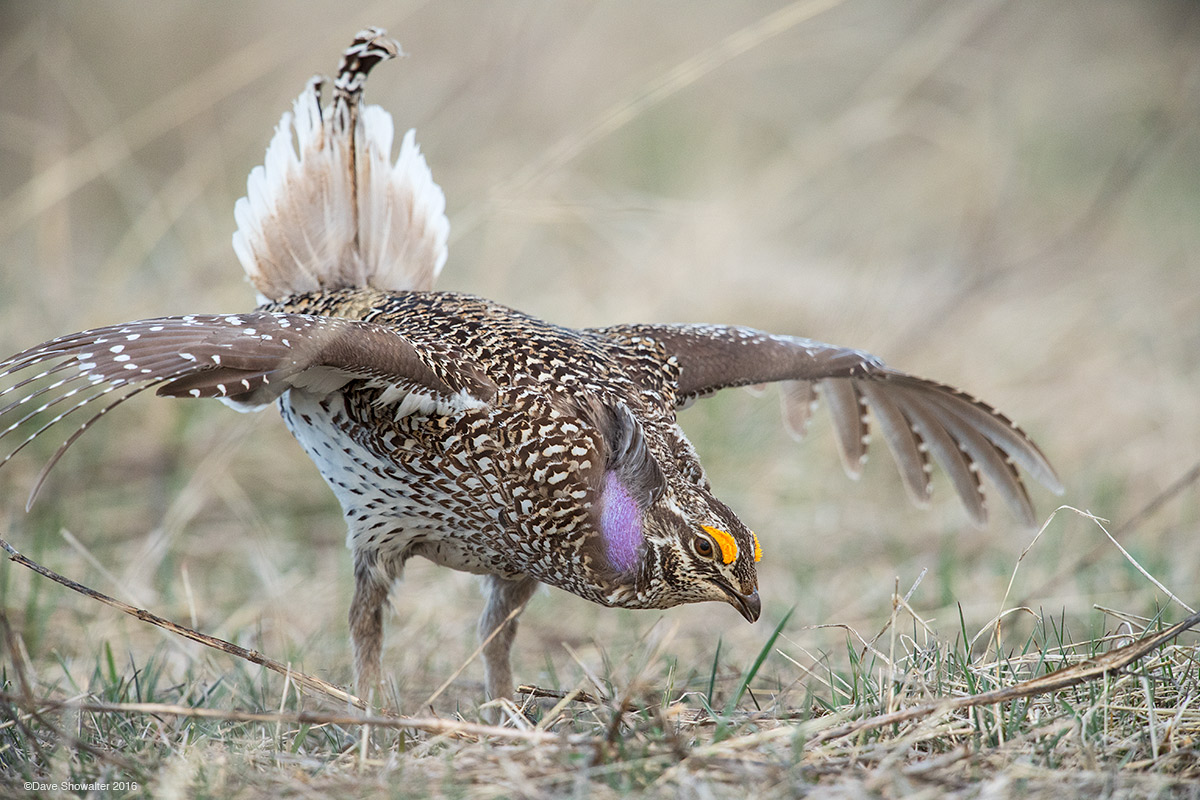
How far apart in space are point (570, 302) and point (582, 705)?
164 inches

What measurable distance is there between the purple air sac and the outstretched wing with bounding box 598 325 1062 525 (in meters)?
0.82

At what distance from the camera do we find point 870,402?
184 inches

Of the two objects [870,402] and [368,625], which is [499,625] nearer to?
[368,625]

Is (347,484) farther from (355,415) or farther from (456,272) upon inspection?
(456,272)

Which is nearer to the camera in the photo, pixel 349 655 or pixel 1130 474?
pixel 349 655

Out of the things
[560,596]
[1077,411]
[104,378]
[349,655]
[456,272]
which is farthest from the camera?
[456,272]

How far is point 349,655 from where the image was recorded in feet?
14.0

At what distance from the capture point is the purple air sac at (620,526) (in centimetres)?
309

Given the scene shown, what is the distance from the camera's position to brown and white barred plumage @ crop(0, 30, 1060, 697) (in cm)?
295

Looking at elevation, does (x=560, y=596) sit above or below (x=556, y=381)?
below

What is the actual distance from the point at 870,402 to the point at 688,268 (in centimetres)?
225

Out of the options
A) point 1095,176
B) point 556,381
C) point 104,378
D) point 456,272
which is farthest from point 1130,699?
point 1095,176

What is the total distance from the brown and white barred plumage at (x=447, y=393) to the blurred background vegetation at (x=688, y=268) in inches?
16.9

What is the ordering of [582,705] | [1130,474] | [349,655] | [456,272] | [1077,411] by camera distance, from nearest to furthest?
[582,705] → [349,655] → [1130,474] → [1077,411] → [456,272]
